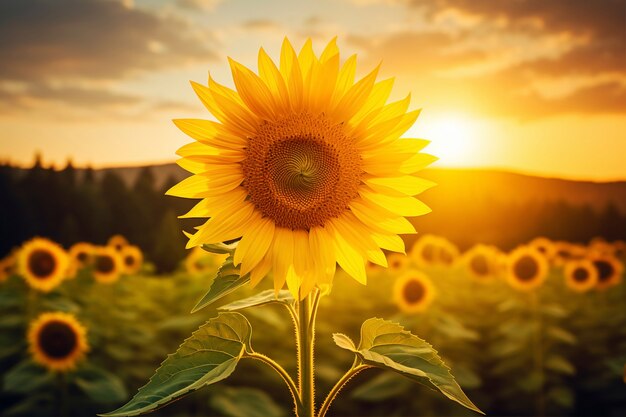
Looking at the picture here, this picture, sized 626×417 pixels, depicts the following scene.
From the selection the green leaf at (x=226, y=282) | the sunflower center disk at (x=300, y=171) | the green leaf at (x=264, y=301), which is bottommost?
the green leaf at (x=264, y=301)

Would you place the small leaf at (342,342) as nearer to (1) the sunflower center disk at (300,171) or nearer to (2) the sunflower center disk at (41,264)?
(1) the sunflower center disk at (300,171)

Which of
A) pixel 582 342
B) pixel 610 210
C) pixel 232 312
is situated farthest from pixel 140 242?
pixel 232 312

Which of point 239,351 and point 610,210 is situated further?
point 610,210

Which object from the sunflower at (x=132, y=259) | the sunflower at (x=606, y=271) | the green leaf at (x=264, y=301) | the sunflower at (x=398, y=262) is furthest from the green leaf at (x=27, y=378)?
the sunflower at (x=606, y=271)

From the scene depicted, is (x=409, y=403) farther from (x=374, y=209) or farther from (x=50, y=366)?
(x=374, y=209)

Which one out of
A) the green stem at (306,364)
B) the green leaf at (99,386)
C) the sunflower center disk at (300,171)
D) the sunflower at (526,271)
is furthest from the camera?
the sunflower at (526,271)

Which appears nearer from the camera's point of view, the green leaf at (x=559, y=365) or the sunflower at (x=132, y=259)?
the green leaf at (x=559, y=365)
